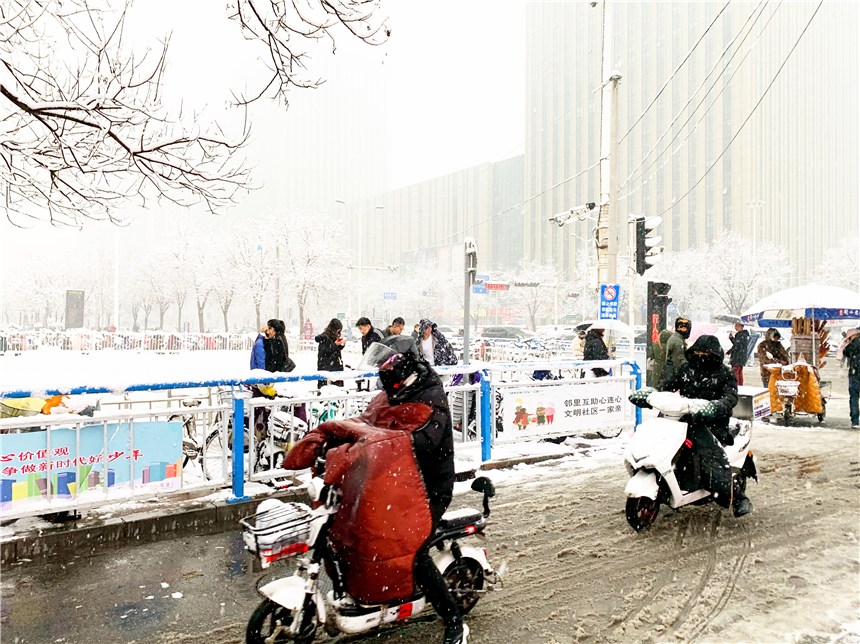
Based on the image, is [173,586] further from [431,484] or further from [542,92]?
[542,92]

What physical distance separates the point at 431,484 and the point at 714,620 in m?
2.05

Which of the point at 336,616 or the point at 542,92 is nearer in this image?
the point at 336,616

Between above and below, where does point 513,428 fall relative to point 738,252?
below

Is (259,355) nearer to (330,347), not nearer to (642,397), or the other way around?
(330,347)

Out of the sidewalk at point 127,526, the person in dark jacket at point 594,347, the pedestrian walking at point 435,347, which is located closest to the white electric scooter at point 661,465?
the sidewalk at point 127,526

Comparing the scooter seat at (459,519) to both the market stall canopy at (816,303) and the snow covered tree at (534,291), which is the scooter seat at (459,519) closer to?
the market stall canopy at (816,303)

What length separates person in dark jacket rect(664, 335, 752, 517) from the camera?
5297 millimetres

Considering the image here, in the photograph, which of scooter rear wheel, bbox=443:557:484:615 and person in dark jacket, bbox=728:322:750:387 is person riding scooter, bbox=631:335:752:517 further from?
person in dark jacket, bbox=728:322:750:387

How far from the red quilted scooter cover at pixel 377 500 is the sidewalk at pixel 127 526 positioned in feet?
8.68

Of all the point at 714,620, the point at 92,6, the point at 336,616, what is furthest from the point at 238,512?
the point at 92,6

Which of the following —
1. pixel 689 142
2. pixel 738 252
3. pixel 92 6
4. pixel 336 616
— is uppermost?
pixel 689 142

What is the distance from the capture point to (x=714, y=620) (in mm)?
3682

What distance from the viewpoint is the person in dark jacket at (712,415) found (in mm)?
5297

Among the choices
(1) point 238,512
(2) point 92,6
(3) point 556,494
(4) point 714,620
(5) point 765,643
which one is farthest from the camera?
(3) point 556,494
